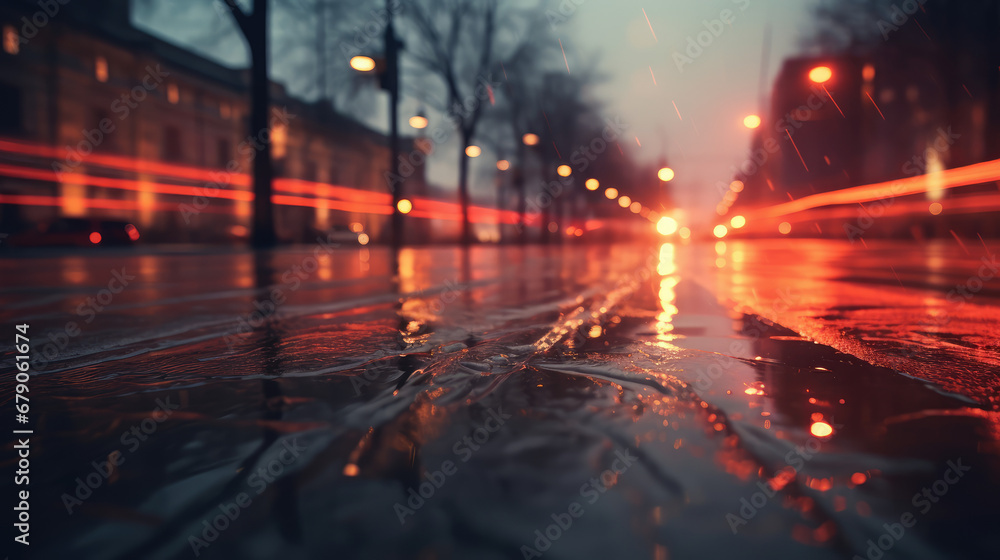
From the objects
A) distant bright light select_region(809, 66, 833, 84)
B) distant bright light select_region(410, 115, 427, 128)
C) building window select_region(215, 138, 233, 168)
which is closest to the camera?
distant bright light select_region(809, 66, 833, 84)

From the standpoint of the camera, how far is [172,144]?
1401 inches

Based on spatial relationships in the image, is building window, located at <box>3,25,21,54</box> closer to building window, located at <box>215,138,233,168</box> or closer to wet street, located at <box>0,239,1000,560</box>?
building window, located at <box>215,138,233,168</box>

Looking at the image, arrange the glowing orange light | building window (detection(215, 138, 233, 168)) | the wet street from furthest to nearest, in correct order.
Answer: building window (detection(215, 138, 233, 168)), the glowing orange light, the wet street

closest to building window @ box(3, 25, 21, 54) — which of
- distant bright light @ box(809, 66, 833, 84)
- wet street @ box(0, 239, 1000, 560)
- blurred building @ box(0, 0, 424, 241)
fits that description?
blurred building @ box(0, 0, 424, 241)

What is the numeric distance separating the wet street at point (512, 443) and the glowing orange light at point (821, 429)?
0.04 ft

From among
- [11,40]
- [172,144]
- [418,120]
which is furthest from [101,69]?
[418,120]

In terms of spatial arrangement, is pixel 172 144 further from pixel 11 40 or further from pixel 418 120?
pixel 418 120

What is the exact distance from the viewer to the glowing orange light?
1524mm

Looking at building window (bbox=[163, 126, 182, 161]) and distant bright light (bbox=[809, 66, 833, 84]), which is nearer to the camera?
distant bright light (bbox=[809, 66, 833, 84])

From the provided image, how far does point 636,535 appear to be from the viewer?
1026 millimetres

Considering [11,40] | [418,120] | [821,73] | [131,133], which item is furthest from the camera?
[131,133]

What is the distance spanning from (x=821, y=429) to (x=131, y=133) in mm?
39395

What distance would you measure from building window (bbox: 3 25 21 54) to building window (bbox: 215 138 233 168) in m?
12.7

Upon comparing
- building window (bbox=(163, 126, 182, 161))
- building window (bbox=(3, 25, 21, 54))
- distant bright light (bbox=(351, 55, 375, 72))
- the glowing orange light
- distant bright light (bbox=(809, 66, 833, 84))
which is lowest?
the glowing orange light
